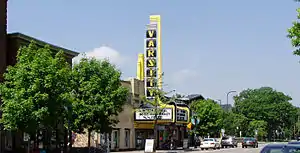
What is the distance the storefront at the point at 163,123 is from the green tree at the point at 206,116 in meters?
7.97

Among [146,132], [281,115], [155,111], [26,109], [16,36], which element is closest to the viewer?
[26,109]

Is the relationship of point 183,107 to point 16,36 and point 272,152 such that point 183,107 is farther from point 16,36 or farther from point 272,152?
point 272,152

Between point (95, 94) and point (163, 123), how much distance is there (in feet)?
64.4

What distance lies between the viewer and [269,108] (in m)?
131

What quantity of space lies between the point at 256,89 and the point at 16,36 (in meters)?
115

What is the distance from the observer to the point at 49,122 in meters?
29.0

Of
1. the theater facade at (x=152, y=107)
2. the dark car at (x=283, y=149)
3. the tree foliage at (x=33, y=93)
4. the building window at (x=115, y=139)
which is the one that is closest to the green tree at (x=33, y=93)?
the tree foliage at (x=33, y=93)

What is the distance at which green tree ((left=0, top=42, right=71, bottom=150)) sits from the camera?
27.6 meters

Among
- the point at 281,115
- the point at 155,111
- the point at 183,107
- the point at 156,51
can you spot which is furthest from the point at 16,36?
the point at 281,115

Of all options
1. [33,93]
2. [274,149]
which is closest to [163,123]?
[33,93]

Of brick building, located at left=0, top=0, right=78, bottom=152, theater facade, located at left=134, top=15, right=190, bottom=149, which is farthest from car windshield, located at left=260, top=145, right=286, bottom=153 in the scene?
theater facade, located at left=134, top=15, right=190, bottom=149

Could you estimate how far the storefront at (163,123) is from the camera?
169 feet

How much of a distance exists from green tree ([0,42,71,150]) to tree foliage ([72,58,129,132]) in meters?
5.78

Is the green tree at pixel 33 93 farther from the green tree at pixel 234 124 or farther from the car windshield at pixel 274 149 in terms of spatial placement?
the green tree at pixel 234 124
